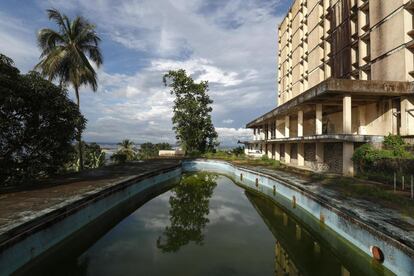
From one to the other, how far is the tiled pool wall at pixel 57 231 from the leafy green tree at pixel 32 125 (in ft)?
14.6

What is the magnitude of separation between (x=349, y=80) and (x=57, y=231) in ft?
55.6

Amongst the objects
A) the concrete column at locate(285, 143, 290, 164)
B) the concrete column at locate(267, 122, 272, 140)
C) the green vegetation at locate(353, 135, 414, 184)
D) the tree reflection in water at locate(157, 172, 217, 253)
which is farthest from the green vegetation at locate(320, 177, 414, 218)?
the concrete column at locate(267, 122, 272, 140)

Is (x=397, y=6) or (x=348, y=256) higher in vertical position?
(x=397, y=6)

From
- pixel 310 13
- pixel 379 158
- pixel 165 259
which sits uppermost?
pixel 310 13

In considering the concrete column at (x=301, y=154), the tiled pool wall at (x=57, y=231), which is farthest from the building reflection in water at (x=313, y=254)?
the concrete column at (x=301, y=154)

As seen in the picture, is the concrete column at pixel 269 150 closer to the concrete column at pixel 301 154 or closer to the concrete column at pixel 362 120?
the concrete column at pixel 301 154

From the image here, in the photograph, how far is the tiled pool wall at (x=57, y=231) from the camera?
6.36m

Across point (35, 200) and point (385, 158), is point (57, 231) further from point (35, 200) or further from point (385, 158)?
point (385, 158)

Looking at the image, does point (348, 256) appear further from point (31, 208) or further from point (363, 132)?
point (363, 132)

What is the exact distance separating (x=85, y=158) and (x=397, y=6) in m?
28.5

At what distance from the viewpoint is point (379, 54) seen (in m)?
20.1

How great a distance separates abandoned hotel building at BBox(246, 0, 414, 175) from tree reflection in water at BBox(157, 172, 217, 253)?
9.06 meters

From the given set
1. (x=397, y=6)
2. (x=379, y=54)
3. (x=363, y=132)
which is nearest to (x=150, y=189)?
(x=363, y=132)

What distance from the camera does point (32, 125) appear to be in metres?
13.6
